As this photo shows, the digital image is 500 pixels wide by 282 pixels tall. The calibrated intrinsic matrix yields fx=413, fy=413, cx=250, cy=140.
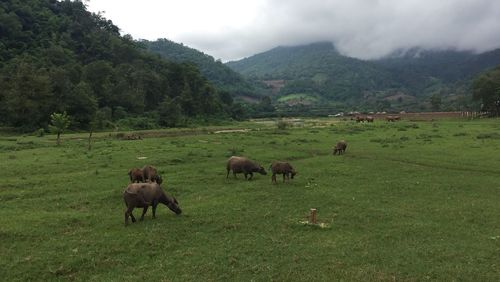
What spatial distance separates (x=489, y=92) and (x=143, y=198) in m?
110

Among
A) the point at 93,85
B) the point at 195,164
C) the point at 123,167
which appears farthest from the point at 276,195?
the point at 93,85

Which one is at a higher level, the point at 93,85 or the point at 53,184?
the point at 93,85

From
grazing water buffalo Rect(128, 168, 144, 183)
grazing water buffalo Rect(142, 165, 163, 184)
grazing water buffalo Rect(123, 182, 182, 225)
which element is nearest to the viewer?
grazing water buffalo Rect(123, 182, 182, 225)

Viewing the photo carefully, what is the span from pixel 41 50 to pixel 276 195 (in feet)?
329

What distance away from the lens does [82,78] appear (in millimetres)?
97438

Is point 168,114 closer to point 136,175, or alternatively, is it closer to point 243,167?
point 243,167

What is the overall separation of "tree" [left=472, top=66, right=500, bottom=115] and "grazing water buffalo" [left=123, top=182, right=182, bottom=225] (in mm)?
105774

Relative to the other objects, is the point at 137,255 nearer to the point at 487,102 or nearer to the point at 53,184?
the point at 53,184

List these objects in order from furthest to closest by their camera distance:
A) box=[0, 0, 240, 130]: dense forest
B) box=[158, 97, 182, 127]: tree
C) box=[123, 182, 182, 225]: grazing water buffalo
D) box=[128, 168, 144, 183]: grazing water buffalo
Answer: box=[158, 97, 182, 127]: tree
box=[0, 0, 240, 130]: dense forest
box=[128, 168, 144, 183]: grazing water buffalo
box=[123, 182, 182, 225]: grazing water buffalo

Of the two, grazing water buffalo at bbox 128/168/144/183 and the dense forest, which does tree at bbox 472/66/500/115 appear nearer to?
the dense forest

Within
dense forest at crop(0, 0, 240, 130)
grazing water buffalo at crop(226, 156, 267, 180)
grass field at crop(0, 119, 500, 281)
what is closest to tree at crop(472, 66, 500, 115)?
dense forest at crop(0, 0, 240, 130)

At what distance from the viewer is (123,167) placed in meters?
33.7

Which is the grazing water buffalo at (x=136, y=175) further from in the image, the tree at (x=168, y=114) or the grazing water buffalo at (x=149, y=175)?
the tree at (x=168, y=114)

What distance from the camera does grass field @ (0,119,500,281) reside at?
547 inches
